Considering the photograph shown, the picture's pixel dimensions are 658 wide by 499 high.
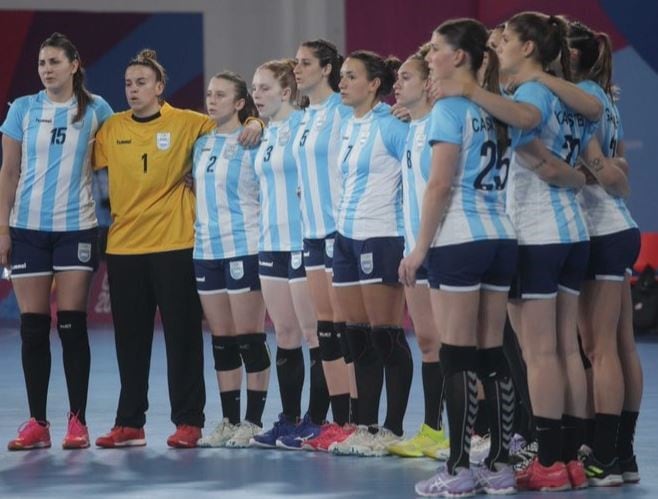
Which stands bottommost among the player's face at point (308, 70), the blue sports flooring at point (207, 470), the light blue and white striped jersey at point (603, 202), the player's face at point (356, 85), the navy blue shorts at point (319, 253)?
the blue sports flooring at point (207, 470)

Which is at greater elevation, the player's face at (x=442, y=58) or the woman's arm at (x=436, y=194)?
the player's face at (x=442, y=58)

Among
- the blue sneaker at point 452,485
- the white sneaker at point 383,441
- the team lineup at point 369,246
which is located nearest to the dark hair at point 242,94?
the team lineup at point 369,246

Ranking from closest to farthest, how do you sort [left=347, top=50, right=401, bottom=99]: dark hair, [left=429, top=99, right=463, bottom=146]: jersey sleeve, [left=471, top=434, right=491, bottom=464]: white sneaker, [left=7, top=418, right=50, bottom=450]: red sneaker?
1. [left=429, top=99, right=463, bottom=146]: jersey sleeve
2. [left=471, top=434, right=491, bottom=464]: white sneaker
3. [left=347, top=50, right=401, bottom=99]: dark hair
4. [left=7, top=418, right=50, bottom=450]: red sneaker

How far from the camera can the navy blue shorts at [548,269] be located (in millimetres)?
5469

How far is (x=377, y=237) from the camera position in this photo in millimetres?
6422

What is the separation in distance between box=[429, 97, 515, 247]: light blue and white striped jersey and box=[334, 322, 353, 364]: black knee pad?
4.39ft

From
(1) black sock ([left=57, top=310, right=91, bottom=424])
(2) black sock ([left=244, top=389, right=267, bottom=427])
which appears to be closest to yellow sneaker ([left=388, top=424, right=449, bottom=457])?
(2) black sock ([left=244, top=389, right=267, bottom=427])

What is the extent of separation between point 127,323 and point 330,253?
1.01 m

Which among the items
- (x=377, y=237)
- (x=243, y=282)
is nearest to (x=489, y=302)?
(x=377, y=237)

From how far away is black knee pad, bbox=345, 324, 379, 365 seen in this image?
654cm

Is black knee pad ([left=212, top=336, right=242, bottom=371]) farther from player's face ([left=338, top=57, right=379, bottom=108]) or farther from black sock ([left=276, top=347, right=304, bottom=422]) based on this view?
player's face ([left=338, top=57, right=379, bottom=108])

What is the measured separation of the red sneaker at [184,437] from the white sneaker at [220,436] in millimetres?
32

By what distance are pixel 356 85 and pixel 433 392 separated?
4.38ft

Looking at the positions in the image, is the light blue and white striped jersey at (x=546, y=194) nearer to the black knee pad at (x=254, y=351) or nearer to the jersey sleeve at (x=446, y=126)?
the jersey sleeve at (x=446, y=126)
